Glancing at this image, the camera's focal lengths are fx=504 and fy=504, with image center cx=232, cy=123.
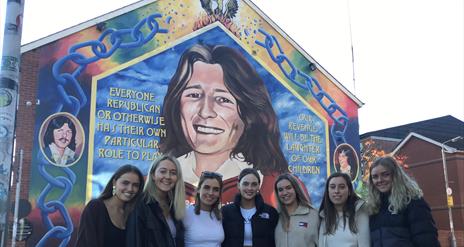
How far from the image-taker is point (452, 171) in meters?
29.5

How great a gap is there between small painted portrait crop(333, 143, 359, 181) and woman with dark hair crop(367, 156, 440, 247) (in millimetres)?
12282

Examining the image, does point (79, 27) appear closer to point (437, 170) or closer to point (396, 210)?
point (396, 210)

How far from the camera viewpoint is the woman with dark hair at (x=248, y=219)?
5.32 m

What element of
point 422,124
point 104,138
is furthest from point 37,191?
point 422,124

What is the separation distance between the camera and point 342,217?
17.2 ft

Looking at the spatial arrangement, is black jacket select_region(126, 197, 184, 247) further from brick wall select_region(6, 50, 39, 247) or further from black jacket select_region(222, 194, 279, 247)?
brick wall select_region(6, 50, 39, 247)

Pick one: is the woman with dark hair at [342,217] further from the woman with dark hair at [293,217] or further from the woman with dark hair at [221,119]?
the woman with dark hair at [221,119]

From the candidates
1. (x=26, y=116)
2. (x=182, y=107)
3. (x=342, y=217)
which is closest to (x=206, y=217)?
(x=342, y=217)

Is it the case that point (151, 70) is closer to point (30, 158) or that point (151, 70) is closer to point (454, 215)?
point (30, 158)

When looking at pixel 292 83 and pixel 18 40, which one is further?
pixel 292 83

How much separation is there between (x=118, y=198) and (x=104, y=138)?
9022mm

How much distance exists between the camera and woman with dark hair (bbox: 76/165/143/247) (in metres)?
4.22

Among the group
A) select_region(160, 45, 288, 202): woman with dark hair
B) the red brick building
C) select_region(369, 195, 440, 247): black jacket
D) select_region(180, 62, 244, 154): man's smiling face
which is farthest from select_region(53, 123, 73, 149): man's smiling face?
the red brick building

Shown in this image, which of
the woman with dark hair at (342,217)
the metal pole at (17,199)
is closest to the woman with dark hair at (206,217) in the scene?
the woman with dark hair at (342,217)
